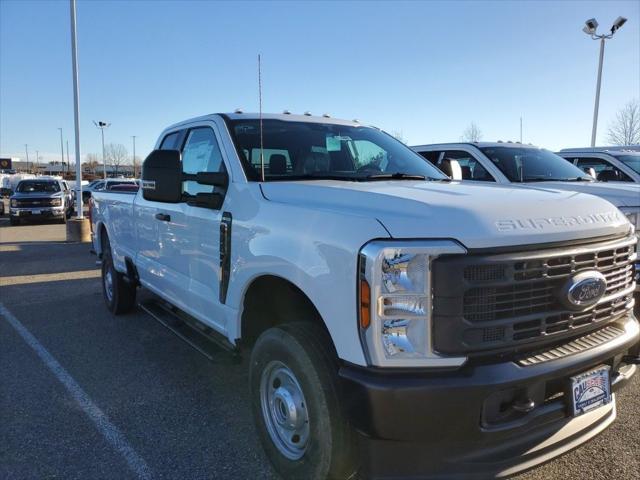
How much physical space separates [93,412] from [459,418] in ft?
9.10

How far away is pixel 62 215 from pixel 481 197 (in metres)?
21.4

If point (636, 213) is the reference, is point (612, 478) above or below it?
below

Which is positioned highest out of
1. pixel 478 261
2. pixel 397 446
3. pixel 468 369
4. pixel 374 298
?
pixel 478 261

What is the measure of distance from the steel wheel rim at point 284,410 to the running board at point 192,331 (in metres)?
0.55

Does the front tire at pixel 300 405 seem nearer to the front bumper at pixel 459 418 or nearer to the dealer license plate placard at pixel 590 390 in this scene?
the front bumper at pixel 459 418

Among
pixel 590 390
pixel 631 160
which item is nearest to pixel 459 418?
pixel 590 390

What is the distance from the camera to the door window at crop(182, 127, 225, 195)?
3713 millimetres

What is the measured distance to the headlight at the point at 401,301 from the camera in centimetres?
205

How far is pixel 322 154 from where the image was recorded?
384 cm

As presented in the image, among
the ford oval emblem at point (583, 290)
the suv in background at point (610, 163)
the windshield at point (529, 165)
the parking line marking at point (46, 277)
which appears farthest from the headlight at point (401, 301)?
the parking line marking at point (46, 277)

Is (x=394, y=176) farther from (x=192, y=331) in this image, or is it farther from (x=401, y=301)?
(x=192, y=331)

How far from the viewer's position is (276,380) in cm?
284

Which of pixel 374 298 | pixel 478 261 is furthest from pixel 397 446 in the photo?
pixel 478 261

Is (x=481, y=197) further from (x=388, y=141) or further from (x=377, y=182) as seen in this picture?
(x=388, y=141)
